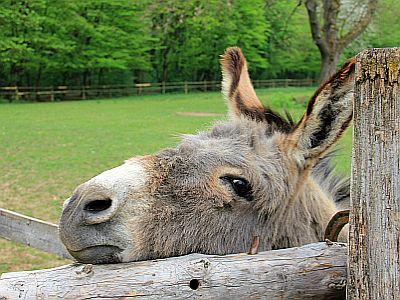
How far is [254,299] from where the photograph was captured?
204 centimetres

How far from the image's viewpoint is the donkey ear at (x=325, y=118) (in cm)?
224

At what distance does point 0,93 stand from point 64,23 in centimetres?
858

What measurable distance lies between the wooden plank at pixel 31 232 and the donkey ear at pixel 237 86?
200 centimetres

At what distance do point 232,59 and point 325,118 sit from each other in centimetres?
108

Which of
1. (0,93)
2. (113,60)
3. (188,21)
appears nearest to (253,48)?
(188,21)

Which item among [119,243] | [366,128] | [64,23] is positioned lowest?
[119,243]

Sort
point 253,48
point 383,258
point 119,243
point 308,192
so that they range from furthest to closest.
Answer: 1. point 253,48
2. point 308,192
3. point 119,243
4. point 383,258

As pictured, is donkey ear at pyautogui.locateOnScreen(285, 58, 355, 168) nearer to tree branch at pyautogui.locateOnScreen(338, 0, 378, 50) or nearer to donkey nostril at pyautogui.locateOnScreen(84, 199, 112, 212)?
donkey nostril at pyautogui.locateOnScreen(84, 199, 112, 212)

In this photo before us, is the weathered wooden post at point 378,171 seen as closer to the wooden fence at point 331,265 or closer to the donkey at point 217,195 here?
the wooden fence at point 331,265

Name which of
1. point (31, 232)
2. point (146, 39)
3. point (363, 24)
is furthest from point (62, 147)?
point (146, 39)

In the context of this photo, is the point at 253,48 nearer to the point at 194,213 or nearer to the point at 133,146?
the point at 133,146

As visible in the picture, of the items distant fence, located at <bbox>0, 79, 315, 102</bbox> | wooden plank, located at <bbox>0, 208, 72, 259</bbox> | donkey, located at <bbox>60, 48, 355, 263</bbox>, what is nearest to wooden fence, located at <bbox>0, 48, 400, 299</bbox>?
donkey, located at <bbox>60, 48, 355, 263</bbox>

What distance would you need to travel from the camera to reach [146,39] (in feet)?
159

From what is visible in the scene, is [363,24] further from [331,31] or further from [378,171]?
[378,171]
